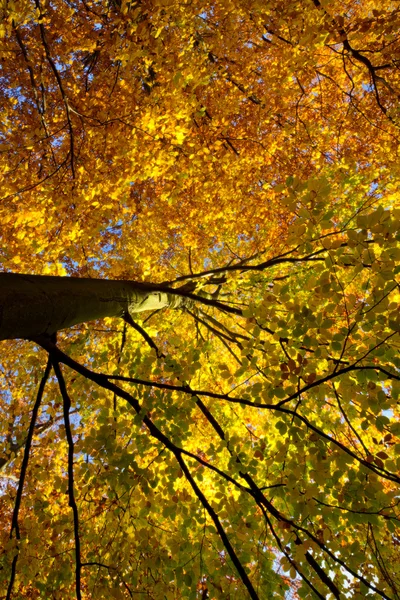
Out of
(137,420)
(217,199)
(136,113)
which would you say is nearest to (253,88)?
(217,199)

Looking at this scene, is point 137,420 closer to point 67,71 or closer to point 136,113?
point 136,113

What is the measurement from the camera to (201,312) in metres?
5.89

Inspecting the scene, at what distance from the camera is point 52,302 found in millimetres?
2195

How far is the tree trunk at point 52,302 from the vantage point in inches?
75.2

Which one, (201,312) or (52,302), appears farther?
(201,312)

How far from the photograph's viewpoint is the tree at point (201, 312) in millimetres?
2227

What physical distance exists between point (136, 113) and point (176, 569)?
5.54 meters

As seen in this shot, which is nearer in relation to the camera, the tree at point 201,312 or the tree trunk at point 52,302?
the tree trunk at point 52,302

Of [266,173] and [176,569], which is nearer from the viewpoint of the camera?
[176,569]

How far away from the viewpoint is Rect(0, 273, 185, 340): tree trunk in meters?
1.91

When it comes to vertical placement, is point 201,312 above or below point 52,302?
above

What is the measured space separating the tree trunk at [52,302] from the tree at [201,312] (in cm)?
2

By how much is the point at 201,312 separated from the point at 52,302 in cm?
382

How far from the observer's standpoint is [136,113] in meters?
5.25
